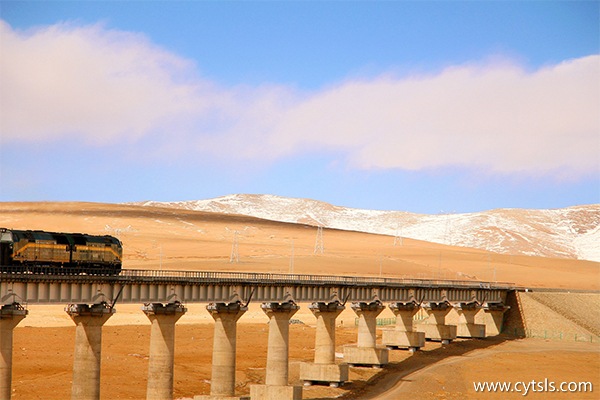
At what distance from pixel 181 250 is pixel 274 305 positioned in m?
121

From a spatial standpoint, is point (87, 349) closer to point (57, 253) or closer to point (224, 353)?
point (57, 253)

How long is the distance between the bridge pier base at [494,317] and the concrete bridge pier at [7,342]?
82.7 metres

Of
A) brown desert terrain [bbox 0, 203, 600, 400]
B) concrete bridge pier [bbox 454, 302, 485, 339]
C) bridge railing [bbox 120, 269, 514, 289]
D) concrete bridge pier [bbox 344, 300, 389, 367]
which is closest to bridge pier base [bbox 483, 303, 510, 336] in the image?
brown desert terrain [bbox 0, 203, 600, 400]

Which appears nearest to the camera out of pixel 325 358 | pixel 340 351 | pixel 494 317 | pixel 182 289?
pixel 182 289

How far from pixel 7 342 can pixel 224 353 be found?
19.5 metres

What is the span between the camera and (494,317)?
432ft

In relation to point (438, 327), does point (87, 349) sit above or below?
above

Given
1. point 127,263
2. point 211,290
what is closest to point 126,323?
point 211,290

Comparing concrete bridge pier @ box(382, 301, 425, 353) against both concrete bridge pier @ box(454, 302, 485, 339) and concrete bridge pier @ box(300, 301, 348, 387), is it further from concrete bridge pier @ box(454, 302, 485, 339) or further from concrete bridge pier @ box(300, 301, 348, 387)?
concrete bridge pier @ box(300, 301, 348, 387)

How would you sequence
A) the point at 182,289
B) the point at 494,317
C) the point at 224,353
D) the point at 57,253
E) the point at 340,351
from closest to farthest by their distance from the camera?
the point at 57,253
the point at 182,289
the point at 224,353
the point at 340,351
the point at 494,317

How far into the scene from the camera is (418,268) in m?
190

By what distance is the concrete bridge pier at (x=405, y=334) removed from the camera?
353 feet

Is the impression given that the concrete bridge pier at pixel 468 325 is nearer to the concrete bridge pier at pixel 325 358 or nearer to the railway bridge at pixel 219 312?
the railway bridge at pixel 219 312

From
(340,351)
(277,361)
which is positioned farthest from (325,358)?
(340,351)
